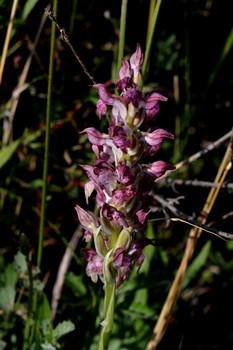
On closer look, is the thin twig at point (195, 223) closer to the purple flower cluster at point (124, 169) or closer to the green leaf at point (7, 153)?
the purple flower cluster at point (124, 169)

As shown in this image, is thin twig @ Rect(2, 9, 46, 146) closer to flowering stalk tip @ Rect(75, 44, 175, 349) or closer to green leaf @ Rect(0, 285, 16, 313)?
green leaf @ Rect(0, 285, 16, 313)

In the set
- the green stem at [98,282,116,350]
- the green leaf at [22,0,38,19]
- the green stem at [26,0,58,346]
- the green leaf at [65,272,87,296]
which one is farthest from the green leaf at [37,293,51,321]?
the green leaf at [22,0,38,19]

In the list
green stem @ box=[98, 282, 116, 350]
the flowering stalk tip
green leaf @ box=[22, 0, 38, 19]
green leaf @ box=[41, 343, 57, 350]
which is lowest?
green leaf @ box=[41, 343, 57, 350]

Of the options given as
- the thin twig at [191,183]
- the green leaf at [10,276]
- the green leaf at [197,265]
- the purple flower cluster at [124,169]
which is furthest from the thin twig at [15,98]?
the purple flower cluster at [124,169]

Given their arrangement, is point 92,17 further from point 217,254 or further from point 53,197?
point 217,254

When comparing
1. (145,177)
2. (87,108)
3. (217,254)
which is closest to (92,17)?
(87,108)

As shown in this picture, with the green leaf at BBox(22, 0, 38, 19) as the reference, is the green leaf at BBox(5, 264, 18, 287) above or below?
below

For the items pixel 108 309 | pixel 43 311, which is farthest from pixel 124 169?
pixel 43 311
